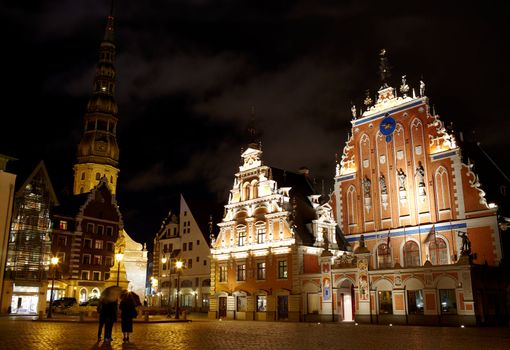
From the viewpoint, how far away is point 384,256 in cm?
4256

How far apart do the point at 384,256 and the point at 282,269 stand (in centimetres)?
861

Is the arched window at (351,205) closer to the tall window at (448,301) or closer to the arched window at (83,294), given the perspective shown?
the tall window at (448,301)

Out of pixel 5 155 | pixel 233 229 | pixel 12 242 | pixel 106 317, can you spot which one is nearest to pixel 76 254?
pixel 12 242

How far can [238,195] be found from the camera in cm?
4891

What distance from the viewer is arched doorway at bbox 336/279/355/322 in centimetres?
3919

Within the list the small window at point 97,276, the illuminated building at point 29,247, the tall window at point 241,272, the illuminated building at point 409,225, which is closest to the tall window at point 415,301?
the illuminated building at point 409,225

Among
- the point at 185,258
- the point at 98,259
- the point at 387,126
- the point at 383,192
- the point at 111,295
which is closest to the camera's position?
the point at 111,295

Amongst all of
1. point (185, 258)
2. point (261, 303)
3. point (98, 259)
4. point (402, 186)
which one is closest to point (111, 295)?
point (261, 303)

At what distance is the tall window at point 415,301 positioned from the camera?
3453cm

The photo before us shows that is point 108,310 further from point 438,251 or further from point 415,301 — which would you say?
point 438,251

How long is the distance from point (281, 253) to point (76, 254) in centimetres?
2861

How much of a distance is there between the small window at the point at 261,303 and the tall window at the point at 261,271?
64.2 inches

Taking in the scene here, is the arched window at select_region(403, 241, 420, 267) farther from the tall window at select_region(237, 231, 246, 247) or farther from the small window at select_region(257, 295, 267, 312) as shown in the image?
the tall window at select_region(237, 231, 246, 247)

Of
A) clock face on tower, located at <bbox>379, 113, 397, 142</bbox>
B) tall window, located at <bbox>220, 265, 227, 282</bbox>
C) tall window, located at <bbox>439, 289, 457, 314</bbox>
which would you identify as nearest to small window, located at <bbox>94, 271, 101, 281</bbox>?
tall window, located at <bbox>220, 265, 227, 282</bbox>
